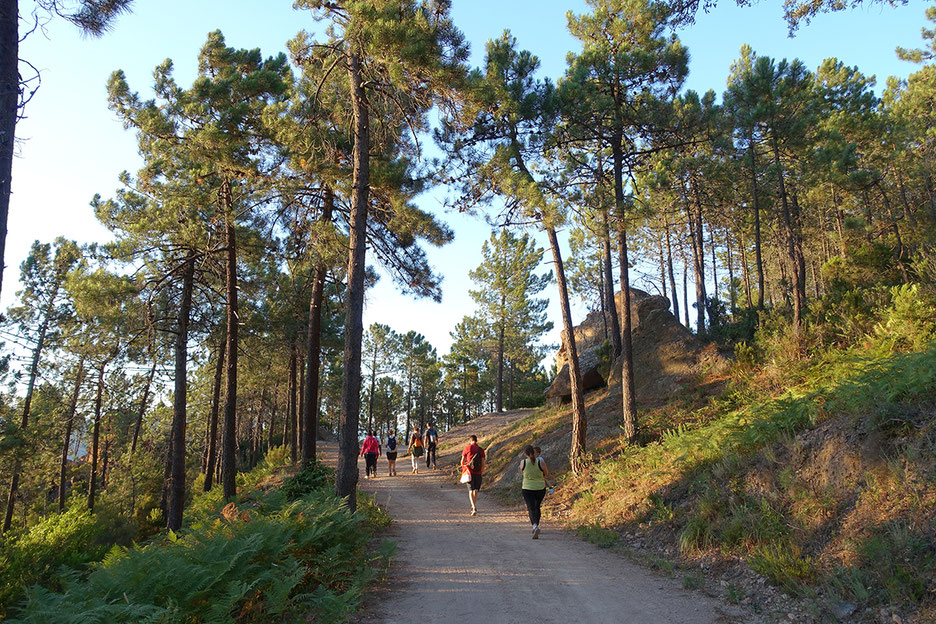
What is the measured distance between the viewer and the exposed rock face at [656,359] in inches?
636

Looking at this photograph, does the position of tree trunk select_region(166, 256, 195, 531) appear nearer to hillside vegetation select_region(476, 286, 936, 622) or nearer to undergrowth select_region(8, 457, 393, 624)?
undergrowth select_region(8, 457, 393, 624)

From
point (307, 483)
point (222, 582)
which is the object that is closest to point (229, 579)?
point (222, 582)

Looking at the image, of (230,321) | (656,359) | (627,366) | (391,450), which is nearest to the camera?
(627,366)

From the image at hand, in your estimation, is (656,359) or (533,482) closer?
(533,482)

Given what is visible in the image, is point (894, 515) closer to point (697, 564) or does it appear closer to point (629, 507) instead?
point (697, 564)

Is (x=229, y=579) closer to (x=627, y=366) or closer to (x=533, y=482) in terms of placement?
(x=533, y=482)

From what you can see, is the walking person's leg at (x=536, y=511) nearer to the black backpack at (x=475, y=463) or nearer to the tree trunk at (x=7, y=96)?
the black backpack at (x=475, y=463)

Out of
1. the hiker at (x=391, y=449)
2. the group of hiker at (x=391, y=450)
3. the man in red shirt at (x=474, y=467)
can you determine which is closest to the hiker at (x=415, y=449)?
the group of hiker at (x=391, y=450)

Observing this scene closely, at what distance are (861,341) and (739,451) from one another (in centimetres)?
463

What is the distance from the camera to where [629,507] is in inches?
359

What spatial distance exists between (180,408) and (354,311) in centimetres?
994

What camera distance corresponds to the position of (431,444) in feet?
70.9

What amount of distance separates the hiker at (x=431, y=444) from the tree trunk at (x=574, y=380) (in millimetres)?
8691

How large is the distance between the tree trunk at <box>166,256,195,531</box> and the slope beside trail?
28.5ft
